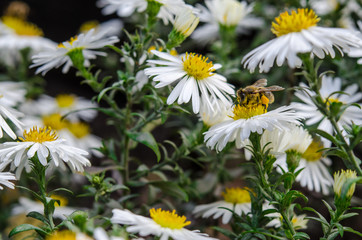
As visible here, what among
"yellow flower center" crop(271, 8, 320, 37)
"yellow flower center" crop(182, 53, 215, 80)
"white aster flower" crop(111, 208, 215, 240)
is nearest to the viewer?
"white aster flower" crop(111, 208, 215, 240)

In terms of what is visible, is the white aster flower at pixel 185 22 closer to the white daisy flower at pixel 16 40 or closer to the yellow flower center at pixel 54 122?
the yellow flower center at pixel 54 122

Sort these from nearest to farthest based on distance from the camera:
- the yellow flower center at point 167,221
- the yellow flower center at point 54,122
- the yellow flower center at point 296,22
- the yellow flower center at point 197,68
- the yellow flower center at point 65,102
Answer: the yellow flower center at point 167,221 < the yellow flower center at point 296,22 < the yellow flower center at point 197,68 < the yellow flower center at point 54,122 < the yellow flower center at point 65,102

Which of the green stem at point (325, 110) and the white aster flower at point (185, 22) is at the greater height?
the white aster flower at point (185, 22)

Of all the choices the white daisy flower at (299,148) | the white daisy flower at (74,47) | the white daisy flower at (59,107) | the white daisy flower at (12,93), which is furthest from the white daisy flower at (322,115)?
the white daisy flower at (59,107)

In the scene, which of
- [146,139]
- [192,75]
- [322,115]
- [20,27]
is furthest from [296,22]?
[20,27]

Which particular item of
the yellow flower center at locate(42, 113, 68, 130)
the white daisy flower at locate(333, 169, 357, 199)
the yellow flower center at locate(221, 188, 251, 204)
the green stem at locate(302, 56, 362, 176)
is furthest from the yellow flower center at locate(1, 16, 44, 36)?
the white daisy flower at locate(333, 169, 357, 199)

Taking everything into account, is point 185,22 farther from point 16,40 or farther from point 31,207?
point 16,40

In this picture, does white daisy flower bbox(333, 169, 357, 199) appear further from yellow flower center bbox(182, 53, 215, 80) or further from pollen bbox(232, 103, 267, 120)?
yellow flower center bbox(182, 53, 215, 80)
